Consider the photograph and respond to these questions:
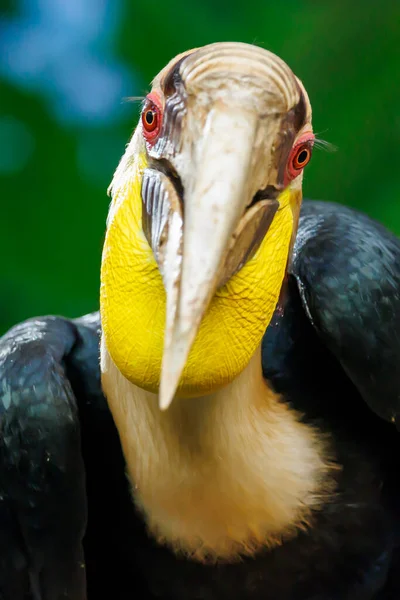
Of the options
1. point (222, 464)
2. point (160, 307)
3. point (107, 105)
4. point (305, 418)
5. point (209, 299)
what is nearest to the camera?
point (209, 299)

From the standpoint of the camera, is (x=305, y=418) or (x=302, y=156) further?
(x=305, y=418)

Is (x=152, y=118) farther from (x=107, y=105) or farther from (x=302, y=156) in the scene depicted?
(x=107, y=105)

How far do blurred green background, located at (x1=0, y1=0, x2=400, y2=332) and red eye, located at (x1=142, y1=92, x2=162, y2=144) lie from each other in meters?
1.32

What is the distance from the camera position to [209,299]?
2.28 ft

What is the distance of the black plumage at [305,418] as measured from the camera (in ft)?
3.51

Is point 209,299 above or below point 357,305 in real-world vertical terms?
above

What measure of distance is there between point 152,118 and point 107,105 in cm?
140

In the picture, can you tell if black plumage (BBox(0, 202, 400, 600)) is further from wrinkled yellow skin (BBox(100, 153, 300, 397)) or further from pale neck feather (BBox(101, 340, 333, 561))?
wrinkled yellow skin (BBox(100, 153, 300, 397))

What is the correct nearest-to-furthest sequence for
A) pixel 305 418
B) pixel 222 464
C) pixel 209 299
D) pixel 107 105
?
1. pixel 209 299
2. pixel 222 464
3. pixel 305 418
4. pixel 107 105

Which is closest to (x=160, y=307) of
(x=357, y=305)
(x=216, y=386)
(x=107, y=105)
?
(x=216, y=386)

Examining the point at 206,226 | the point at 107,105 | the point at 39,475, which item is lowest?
the point at 39,475

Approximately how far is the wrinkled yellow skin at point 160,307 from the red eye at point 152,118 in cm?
3

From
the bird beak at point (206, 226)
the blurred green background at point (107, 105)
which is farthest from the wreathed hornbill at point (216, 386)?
the blurred green background at point (107, 105)

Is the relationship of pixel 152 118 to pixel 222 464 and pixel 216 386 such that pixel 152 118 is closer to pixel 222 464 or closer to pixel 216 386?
pixel 216 386
